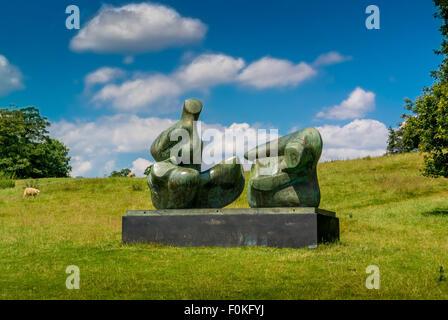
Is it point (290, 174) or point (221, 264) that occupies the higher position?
point (290, 174)

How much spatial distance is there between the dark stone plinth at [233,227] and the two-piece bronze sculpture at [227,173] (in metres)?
0.51

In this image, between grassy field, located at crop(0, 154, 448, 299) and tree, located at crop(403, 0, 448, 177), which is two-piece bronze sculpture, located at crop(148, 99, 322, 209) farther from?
tree, located at crop(403, 0, 448, 177)

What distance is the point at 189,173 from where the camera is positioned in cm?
1212

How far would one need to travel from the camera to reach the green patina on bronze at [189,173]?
12203 mm

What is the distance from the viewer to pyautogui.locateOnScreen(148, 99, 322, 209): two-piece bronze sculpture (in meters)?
11.5

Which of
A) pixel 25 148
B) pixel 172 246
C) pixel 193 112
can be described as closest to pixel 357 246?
pixel 172 246

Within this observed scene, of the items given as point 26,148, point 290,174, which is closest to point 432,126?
point 290,174

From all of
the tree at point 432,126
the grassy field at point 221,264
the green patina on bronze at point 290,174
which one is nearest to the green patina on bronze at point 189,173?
the green patina on bronze at point 290,174

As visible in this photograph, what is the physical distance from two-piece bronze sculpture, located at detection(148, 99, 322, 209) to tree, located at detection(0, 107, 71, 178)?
151 ft

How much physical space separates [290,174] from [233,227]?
1870 mm

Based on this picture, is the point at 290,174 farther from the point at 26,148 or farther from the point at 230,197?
the point at 26,148

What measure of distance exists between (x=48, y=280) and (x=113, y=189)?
24.1 m

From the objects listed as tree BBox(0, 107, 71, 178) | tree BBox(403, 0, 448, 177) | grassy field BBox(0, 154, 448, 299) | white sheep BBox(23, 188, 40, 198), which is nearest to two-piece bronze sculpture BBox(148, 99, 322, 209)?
grassy field BBox(0, 154, 448, 299)
